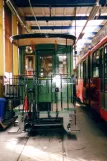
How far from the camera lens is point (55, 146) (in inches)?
228

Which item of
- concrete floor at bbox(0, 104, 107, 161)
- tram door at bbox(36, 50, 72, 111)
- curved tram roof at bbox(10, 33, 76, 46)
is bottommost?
concrete floor at bbox(0, 104, 107, 161)

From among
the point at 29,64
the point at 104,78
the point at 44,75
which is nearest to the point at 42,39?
the point at 29,64

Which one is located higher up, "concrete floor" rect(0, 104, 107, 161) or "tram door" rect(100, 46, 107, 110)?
"tram door" rect(100, 46, 107, 110)

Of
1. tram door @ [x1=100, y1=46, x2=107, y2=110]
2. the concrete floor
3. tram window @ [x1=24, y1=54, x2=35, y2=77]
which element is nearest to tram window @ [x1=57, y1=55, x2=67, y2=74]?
tram window @ [x1=24, y1=54, x2=35, y2=77]

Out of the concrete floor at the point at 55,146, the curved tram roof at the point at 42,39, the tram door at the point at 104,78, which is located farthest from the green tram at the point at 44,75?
the tram door at the point at 104,78

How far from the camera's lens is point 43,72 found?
7.83 metres

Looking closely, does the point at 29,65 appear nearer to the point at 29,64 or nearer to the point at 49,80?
the point at 29,64

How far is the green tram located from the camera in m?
6.92

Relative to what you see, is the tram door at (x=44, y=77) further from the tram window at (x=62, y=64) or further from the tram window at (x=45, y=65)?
the tram window at (x=62, y=64)

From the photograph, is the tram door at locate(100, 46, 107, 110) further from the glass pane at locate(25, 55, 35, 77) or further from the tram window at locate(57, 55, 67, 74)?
the glass pane at locate(25, 55, 35, 77)

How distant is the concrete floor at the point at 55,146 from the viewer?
4.90 meters

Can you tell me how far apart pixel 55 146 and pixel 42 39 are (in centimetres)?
354

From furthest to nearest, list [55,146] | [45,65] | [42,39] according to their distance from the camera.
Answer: [45,65], [42,39], [55,146]

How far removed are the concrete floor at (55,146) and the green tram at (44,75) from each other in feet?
1.50
